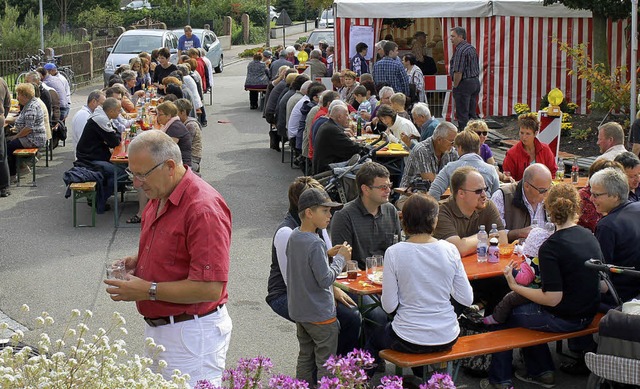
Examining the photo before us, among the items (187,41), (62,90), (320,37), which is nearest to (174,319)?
(62,90)

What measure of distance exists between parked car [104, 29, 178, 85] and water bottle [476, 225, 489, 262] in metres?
21.4

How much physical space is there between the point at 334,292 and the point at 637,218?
2.34 m

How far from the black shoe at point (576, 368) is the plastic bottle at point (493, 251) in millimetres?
968

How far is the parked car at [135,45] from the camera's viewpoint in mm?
28344

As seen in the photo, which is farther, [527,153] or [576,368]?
[527,153]

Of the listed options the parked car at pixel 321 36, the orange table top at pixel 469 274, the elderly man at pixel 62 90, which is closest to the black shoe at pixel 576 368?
the orange table top at pixel 469 274

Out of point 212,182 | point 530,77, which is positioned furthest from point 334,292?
point 530,77

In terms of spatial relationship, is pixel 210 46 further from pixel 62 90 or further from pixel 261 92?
pixel 62 90

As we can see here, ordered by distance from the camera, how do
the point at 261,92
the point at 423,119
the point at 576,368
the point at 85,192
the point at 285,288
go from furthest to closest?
the point at 261,92 < the point at 423,119 < the point at 85,192 < the point at 576,368 < the point at 285,288

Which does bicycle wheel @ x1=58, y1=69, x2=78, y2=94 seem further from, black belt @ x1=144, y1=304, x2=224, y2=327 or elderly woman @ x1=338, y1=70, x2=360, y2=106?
black belt @ x1=144, y1=304, x2=224, y2=327

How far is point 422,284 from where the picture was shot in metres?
6.37

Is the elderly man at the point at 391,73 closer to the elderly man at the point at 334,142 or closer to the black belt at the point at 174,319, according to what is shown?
the elderly man at the point at 334,142

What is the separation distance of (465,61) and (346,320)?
1171 cm

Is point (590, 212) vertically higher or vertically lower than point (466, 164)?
lower
